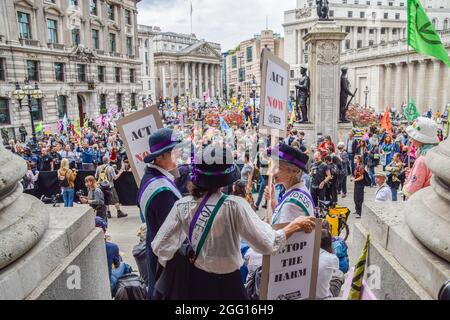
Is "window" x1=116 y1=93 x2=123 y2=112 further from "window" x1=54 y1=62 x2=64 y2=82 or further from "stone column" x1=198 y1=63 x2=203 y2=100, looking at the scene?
"stone column" x1=198 y1=63 x2=203 y2=100

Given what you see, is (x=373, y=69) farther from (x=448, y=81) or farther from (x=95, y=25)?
(x=95, y=25)

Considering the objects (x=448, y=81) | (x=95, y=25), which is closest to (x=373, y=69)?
(x=448, y=81)

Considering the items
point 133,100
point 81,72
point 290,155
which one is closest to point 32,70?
point 81,72

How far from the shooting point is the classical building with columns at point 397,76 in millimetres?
39844

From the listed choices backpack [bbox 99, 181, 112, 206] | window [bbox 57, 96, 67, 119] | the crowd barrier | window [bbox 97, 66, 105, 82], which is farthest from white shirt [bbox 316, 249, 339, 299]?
window [bbox 97, 66, 105, 82]

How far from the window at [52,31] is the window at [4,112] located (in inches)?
326

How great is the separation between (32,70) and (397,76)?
40554mm

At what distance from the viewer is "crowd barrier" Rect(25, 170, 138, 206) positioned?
435 inches

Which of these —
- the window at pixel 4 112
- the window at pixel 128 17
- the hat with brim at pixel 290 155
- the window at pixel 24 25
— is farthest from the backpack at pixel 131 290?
the window at pixel 128 17

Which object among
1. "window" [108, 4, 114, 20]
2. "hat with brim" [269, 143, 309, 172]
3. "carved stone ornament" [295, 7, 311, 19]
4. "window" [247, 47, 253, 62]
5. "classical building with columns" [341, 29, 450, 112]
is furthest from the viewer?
"window" [247, 47, 253, 62]

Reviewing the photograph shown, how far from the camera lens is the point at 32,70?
111 ft

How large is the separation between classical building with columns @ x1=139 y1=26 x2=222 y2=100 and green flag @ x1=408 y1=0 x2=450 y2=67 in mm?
98974

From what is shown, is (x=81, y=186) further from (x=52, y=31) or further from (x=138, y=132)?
(x=52, y=31)
